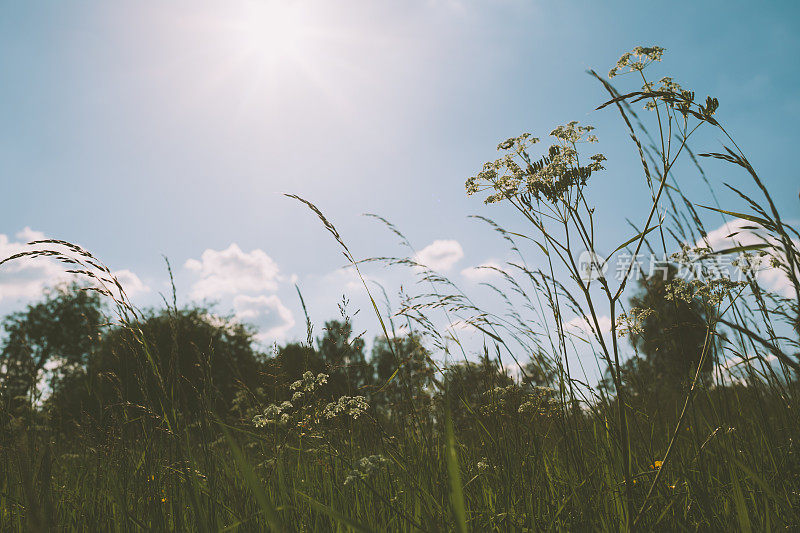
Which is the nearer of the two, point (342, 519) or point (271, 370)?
point (342, 519)

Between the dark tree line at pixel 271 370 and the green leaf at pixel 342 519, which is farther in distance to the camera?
the dark tree line at pixel 271 370

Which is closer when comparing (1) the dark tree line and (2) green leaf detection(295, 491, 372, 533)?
(2) green leaf detection(295, 491, 372, 533)

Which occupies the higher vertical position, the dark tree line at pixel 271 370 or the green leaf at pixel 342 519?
the dark tree line at pixel 271 370

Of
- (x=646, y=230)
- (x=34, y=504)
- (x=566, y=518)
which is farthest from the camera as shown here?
(x=566, y=518)

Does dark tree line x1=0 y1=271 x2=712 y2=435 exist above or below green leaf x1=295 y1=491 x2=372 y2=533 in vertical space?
above

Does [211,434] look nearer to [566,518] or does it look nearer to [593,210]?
[566,518]

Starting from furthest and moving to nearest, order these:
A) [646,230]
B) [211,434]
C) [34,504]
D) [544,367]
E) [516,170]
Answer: [211,434]
[544,367]
[516,170]
[646,230]
[34,504]

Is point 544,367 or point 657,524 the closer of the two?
point 657,524

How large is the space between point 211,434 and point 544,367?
6.97ft

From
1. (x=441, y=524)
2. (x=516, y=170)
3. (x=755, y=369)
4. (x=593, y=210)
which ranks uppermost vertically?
(x=516, y=170)

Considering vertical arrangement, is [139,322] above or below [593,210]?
below

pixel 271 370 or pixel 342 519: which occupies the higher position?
pixel 271 370

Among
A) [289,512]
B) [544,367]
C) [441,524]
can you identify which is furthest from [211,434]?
[544,367]

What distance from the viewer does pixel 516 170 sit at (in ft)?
7.29
